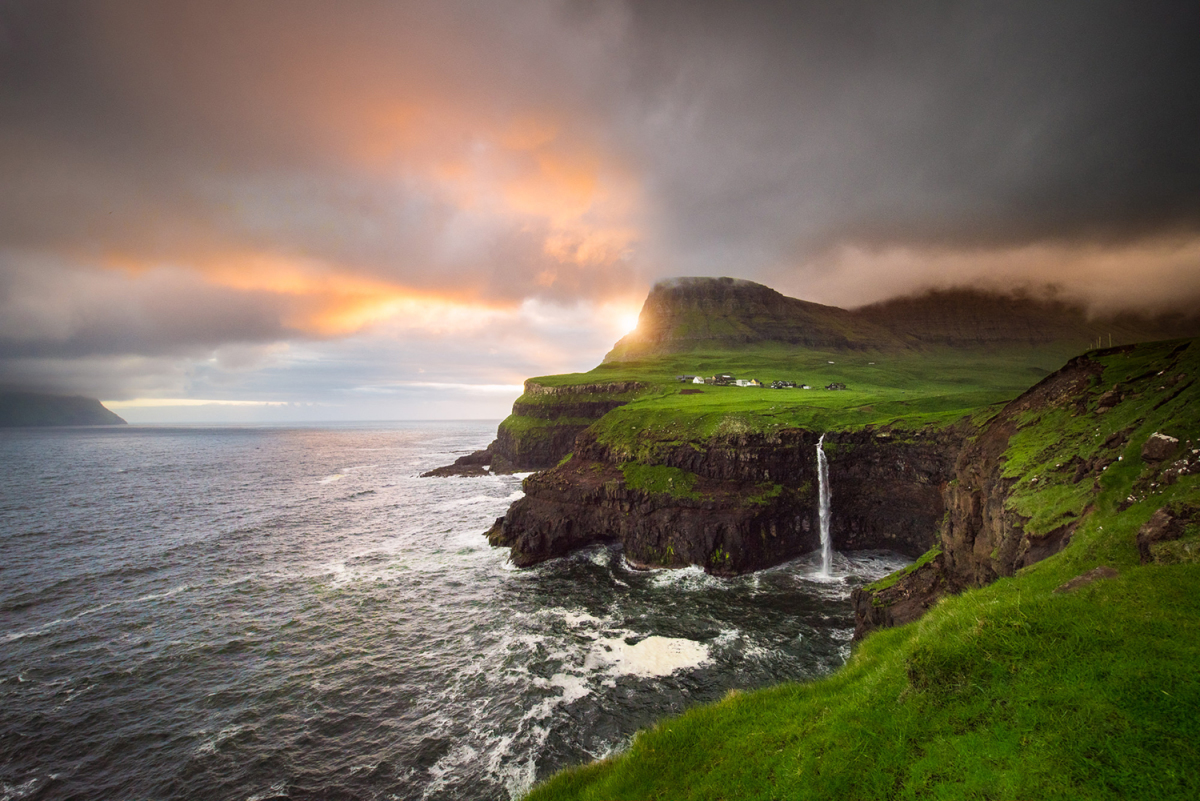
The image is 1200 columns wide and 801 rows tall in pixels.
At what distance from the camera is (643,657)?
30.4m

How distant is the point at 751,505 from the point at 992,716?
4254 centimetres

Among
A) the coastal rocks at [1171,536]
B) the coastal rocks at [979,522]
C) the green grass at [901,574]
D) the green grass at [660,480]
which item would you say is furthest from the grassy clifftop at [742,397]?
the coastal rocks at [1171,536]

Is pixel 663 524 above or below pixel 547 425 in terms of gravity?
below

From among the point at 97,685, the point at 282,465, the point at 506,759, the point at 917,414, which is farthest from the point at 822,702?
the point at 282,465

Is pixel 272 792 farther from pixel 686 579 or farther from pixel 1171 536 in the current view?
pixel 1171 536

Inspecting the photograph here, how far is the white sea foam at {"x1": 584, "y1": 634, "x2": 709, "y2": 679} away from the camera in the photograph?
29.0 metres

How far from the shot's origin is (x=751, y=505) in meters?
49.1

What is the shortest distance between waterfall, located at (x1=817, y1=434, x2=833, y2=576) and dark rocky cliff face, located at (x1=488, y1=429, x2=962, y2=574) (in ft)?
2.55

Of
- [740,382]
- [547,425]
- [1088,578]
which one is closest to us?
[1088,578]

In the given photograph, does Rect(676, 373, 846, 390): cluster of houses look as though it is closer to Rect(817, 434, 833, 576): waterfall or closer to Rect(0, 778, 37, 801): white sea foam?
Rect(817, 434, 833, 576): waterfall

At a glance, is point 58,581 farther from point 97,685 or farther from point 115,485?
point 115,485

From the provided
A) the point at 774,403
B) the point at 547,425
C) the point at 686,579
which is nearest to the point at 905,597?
the point at 686,579

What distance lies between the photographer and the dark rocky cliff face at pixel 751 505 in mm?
47438

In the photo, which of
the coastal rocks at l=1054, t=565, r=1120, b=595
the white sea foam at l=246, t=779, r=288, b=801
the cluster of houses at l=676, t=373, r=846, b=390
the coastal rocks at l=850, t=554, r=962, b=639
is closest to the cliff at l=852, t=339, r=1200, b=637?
the coastal rocks at l=850, t=554, r=962, b=639
